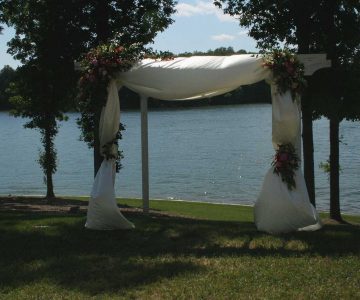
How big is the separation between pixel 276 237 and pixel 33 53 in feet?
44.3

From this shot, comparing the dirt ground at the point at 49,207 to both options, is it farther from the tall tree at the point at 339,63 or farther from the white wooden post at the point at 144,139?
the tall tree at the point at 339,63

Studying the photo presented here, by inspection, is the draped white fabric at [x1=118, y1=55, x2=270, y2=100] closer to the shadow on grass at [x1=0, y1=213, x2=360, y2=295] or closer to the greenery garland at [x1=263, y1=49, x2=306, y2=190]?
the greenery garland at [x1=263, y1=49, x2=306, y2=190]

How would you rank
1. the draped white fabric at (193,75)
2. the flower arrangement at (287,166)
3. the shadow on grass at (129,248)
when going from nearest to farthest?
the shadow on grass at (129,248) < the flower arrangement at (287,166) < the draped white fabric at (193,75)

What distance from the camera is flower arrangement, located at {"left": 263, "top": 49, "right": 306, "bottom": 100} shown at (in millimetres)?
9250

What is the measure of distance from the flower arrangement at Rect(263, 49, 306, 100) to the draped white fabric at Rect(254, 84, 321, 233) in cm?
13

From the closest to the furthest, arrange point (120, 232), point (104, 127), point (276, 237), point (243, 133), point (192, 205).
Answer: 1. point (276, 237)
2. point (120, 232)
3. point (104, 127)
4. point (192, 205)
5. point (243, 133)

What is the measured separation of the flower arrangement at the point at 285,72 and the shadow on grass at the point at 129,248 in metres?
2.40

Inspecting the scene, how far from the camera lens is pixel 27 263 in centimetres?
720

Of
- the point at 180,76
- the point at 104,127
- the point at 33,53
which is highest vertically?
the point at 33,53

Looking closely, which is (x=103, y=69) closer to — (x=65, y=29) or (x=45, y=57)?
(x=65, y=29)

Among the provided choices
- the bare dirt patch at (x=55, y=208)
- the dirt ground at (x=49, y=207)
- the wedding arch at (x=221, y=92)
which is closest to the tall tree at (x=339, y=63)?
the wedding arch at (x=221, y=92)

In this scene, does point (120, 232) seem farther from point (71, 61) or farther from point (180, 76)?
point (71, 61)

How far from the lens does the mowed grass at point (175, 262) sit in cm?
580

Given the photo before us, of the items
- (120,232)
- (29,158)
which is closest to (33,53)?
(120,232)
